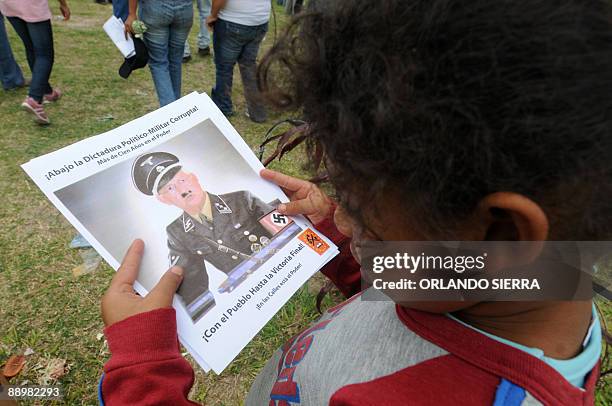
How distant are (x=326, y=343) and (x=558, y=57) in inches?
18.1

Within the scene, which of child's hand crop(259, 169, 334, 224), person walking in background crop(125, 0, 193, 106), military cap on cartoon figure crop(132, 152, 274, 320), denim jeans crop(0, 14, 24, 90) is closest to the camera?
military cap on cartoon figure crop(132, 152, 274, 320)

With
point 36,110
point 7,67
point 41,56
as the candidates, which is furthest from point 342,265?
point 7,67

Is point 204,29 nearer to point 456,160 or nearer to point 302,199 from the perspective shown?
point 302,199

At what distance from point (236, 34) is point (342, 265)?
2170 millimetres

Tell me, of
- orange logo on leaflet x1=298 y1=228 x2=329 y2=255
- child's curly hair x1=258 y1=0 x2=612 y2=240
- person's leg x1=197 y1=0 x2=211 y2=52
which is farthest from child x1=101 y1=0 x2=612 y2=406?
person's leg x1=197 y1=0 x2=211 y2=52

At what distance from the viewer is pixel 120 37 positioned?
2.34 m

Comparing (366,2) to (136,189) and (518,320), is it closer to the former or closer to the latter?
(518,320)

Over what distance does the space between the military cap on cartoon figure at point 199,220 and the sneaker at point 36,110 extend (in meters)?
2.21

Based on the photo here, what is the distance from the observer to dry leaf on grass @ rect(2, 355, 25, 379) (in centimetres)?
133

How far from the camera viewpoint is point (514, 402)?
0.41 meters

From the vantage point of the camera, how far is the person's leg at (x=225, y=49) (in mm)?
2609

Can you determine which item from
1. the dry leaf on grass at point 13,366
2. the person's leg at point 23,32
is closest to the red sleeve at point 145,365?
the dry leaf on grass at point 13,366

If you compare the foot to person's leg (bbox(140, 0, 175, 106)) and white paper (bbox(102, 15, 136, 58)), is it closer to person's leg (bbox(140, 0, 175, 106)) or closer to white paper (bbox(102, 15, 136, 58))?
person's leg (bbox(140, 0, 175, 106))

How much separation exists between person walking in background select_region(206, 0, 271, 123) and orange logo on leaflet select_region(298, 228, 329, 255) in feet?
5.47
